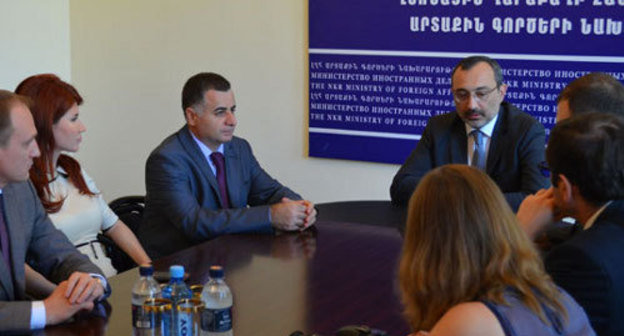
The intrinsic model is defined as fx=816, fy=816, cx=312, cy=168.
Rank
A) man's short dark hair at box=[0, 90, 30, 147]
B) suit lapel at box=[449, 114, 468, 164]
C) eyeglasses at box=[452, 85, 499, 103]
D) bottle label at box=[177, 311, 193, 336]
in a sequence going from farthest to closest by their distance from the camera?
suit lapel at box=[449, 114, 468, 164], eyeglasses at box=[452, 85, 499, 103], man's short dark hair at box=[0, 90, 30, 147], bottle label at box=[177, 311, 193, 336]

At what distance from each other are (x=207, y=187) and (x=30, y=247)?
1.01 m

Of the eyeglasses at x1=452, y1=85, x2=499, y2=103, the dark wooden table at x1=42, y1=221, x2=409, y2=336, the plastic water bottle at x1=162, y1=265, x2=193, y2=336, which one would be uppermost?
the eyeglasses at x1=452, y1=85, x2=499, y2=103

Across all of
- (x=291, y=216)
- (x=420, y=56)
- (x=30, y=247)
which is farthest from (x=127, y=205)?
(x=420, y=56)

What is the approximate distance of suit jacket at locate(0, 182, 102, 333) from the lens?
246cm

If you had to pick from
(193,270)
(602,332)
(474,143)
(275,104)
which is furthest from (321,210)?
(602,332)

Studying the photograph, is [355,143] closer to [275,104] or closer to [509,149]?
[275,104]

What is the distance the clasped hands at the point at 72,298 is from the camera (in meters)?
2.19

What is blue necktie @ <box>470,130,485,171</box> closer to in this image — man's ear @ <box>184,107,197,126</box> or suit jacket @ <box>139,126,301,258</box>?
suit jacket @ <box>139,126,301,258</box>

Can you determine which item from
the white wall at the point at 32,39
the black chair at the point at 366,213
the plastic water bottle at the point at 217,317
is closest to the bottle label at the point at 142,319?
the plastic water bottle at the point at 217,317

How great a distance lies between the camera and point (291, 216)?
326 cm

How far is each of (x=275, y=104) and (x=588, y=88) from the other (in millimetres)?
2655

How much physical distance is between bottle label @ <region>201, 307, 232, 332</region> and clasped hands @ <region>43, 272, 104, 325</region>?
398 millimetres

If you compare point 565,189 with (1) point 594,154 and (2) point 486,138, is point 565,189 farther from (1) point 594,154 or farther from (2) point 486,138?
(2) point 486,138

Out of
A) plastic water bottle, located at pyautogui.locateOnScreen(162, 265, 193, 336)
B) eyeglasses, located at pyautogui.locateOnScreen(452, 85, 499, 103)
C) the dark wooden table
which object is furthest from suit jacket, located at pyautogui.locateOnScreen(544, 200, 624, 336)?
eyeglasses, located at pyautogui.locateOnScreen(452, 85, 499, 103)
